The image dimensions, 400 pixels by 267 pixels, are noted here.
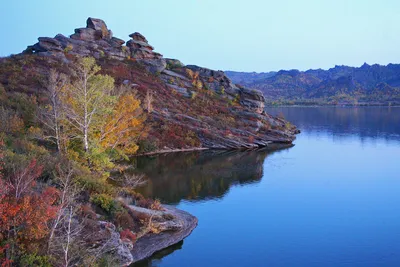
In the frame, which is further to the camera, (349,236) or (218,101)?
(218,101)

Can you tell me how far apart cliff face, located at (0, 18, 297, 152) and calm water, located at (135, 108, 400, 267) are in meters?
6.74

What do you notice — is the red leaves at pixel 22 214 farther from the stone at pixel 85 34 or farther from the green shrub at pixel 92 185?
the stone at pixel 85 34

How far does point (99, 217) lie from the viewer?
74.7 feet

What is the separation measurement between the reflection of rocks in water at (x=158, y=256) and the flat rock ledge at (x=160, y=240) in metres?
0.20

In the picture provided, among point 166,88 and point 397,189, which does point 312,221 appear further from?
point 166,88

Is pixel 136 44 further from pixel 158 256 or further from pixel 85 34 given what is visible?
pixel 158 256

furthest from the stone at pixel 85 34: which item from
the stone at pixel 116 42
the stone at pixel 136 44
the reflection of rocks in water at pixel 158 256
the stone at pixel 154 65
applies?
the reflection of rocks in water at pixel 158 256

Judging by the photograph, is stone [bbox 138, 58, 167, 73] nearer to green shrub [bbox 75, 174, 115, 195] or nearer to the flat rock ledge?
the flat rock ledge

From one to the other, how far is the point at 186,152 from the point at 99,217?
3573 centimetres

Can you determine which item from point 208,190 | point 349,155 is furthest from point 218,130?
point 208,190

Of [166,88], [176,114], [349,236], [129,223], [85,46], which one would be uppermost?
[85,46]

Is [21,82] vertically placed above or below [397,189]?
above

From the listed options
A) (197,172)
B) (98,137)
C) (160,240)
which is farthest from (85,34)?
(160,240)

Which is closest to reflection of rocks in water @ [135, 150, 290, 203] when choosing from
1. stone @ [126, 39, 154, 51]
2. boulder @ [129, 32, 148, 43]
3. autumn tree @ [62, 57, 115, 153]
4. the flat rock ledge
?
the flat rock ledge
